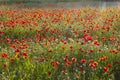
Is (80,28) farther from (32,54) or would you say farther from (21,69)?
(21,69)

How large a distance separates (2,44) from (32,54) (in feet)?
6.58

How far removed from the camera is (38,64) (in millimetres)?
6051

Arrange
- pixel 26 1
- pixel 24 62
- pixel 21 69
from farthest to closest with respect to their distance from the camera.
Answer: pixel 26 1 < pixel 24 62 < pixel 21 69

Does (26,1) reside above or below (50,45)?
below

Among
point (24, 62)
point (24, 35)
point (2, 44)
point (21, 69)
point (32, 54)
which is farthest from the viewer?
point (24, 35)

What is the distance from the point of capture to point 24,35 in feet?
32.2

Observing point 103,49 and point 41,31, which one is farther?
point 41,31

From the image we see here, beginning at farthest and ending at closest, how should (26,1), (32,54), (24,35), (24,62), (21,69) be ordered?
(26,1) → (24,35) → (32,54) → (24,62) → (21,69)

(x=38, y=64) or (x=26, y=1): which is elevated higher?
(x=38, y=64)

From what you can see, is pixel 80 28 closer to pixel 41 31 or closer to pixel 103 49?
pixel 41 31

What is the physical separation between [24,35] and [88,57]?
3648 mm

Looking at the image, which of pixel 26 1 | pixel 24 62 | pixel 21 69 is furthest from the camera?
pixel 26 1

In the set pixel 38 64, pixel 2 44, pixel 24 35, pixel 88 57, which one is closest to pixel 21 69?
pixel 38 64

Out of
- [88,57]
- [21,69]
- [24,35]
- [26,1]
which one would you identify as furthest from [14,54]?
[26,1]
